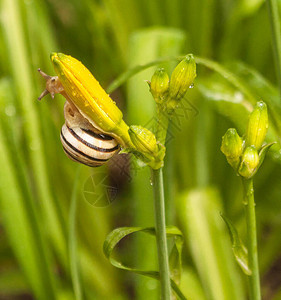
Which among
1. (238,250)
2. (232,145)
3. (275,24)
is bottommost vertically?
(238,250)

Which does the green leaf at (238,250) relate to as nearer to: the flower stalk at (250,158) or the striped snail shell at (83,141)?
the flower stalk at (250,158)

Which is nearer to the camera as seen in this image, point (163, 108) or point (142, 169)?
point (163, 108)

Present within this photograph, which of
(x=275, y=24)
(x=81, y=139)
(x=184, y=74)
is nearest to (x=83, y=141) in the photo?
(x=81, y=139)

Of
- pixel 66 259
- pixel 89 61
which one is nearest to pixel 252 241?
pixel 66 259

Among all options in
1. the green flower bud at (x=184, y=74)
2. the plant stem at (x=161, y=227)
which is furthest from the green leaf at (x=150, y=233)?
the green flower bud at (x=184, y=74)

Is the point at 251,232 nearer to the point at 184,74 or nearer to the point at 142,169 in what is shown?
the point at 184,74

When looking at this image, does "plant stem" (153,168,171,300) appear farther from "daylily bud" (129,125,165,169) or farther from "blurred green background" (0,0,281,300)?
"blurred green background" (0,0,281,300)

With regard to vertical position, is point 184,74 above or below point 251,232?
above
